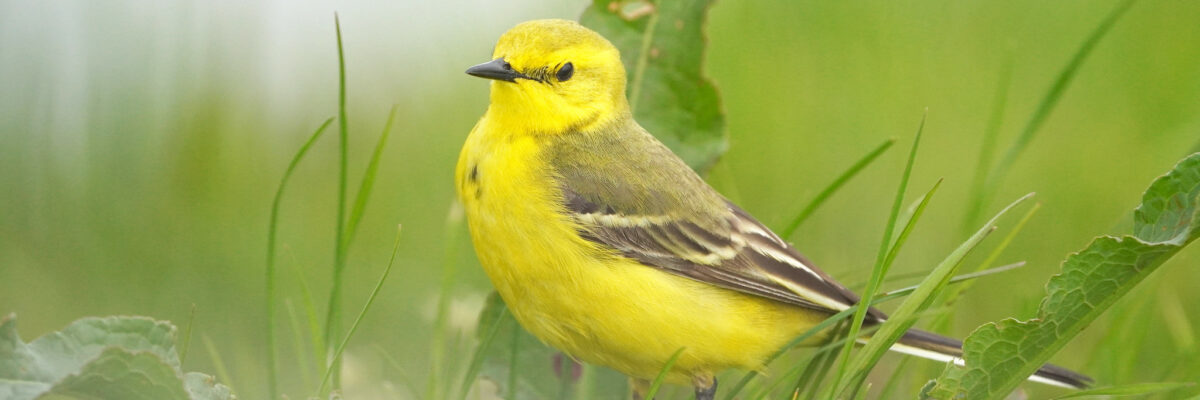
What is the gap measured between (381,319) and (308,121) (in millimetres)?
1463

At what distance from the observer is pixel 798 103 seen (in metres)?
6.00

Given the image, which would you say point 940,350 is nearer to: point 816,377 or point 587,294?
point 816,377

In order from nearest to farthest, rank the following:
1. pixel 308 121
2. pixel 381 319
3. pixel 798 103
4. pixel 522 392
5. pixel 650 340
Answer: pixel 650 340
pixel 522 392
pixel 381 319
pixel 308 121
pixel 798 103

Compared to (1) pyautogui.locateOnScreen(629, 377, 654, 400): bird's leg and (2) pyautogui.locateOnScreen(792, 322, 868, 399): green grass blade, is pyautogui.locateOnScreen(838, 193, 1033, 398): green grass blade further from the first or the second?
(1) pyautogui.locateOnScreen(629, 377, 654, 400): bird's leg

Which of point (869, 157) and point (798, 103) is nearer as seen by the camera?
point (869, 157)

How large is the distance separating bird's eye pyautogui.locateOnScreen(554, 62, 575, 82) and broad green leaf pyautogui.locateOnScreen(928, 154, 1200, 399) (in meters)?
1.41

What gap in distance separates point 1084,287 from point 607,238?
4.14 ft

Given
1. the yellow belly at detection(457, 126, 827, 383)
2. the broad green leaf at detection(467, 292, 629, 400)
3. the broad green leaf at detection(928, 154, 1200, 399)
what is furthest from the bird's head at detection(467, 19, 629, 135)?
the broad green leaf at detection(928, 154, 1200, 399)

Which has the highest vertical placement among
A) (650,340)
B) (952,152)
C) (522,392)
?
(952,152)

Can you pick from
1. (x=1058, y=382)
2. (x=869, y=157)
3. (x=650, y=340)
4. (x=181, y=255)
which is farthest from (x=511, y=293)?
(x=181, y=255)

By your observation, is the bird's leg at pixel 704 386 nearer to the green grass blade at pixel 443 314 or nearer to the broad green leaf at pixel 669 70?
the green grass blade at pixel 443 314

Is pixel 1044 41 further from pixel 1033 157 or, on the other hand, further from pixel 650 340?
pixel 650 340

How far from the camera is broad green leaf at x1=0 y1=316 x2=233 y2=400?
2.64m

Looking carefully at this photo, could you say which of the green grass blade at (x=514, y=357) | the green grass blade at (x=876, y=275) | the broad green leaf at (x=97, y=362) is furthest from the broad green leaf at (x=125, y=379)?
the green grass blade at (x=876, y=275)
